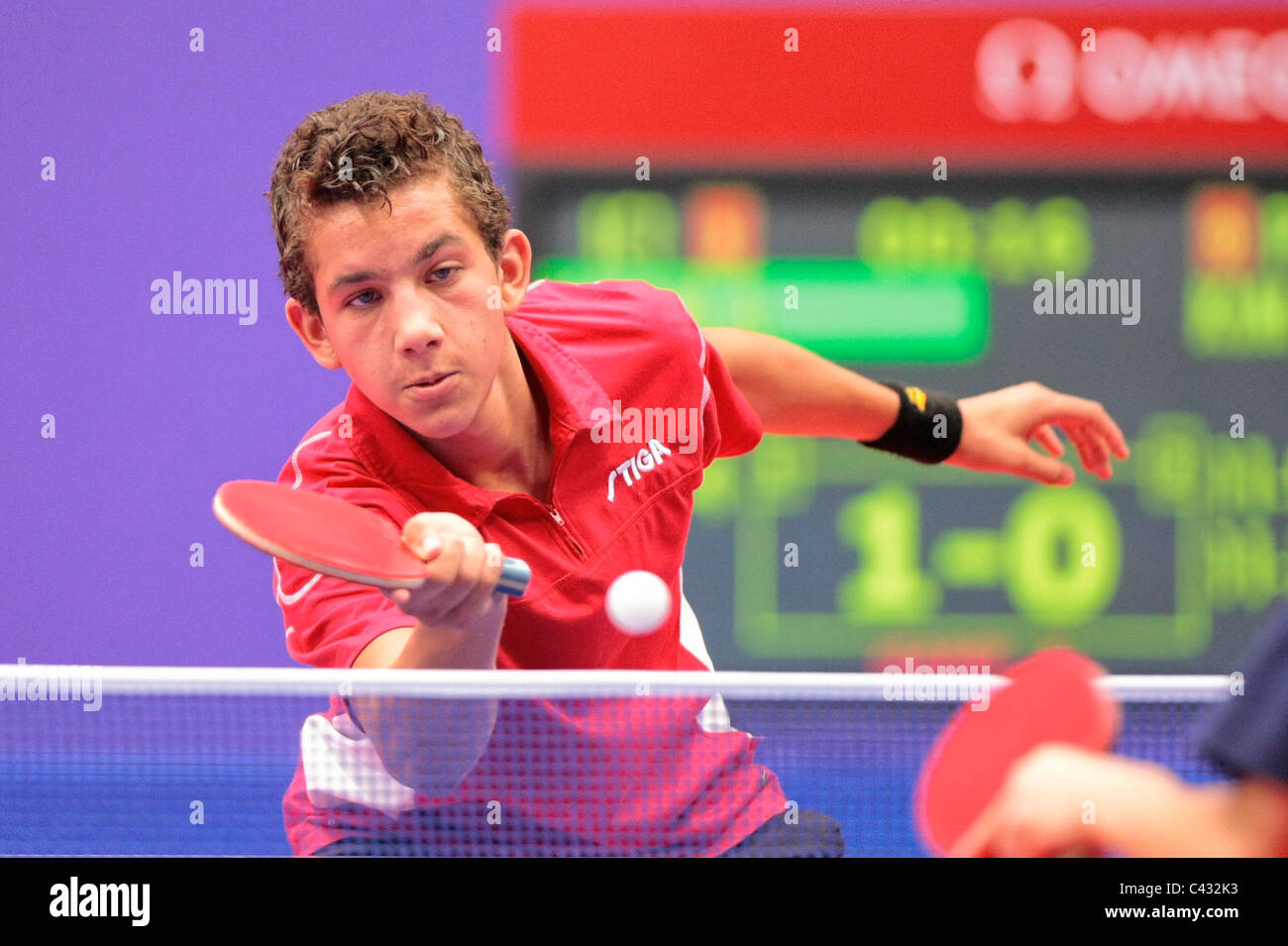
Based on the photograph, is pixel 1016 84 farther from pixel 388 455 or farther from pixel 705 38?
pixel 388 455

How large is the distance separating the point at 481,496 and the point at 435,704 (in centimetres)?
34

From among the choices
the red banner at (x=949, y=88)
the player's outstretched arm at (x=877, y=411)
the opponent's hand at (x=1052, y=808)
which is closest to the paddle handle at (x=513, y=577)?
the opponent's hand at (x=1052, y=808)

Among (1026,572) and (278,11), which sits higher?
(278,11)

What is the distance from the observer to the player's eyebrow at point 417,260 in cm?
210

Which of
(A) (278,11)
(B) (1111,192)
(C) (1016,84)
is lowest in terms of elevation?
(B) (1111,192)

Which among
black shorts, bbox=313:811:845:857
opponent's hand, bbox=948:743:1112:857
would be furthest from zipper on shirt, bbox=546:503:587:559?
opponent's hand, bbox=948:743:1112:857

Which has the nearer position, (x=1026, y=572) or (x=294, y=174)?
(x=294, y=174)

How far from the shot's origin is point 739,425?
8.14ft

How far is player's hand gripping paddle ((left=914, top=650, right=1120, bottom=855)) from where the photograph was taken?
5.75 ft

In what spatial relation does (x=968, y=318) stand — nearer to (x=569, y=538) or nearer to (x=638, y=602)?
(x=569, y=538)

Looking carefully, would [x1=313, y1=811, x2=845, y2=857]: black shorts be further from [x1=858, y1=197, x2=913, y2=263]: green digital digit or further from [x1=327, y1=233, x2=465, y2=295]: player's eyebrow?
[x1=858, y1=197, x2=913, y2=263]: green digital digit
